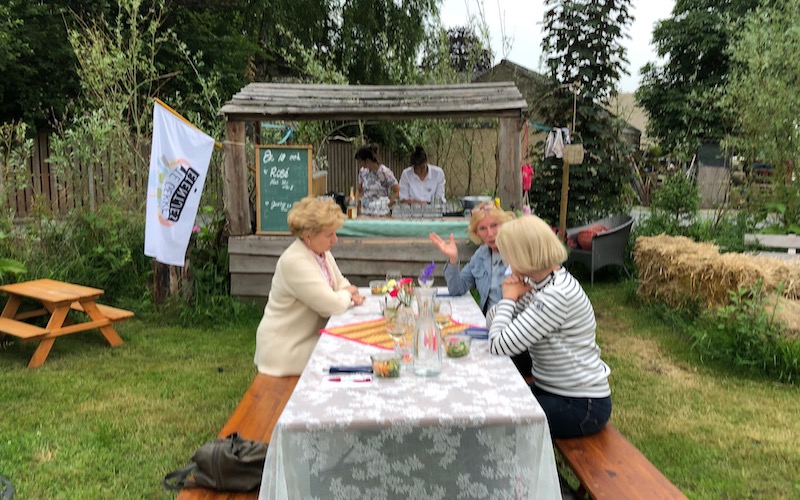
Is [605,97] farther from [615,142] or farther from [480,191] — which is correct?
[480,191]

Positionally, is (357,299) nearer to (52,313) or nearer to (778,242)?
(52,313)

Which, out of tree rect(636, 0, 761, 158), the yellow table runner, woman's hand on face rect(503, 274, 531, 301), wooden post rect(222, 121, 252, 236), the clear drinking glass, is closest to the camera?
woman's hand on face rect(503, 274, 531, 301)

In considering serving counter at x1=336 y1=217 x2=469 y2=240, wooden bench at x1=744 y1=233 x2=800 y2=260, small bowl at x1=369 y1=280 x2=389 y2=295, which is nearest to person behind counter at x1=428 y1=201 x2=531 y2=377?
small bowl at x1=369 y1=280 x2=389 y2=295

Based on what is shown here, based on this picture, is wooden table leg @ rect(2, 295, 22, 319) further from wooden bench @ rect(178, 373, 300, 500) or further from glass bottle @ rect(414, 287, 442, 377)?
glass bottle @ rect(414, 287, 442, 377)

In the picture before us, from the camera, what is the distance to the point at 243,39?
15.4 m

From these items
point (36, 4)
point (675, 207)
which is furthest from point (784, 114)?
point (36, 4)

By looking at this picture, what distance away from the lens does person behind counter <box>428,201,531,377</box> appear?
3959 millimetres

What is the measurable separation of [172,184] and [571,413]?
4.52 meters

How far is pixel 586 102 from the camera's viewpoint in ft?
32.4

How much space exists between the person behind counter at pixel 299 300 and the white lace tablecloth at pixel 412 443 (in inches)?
45.6

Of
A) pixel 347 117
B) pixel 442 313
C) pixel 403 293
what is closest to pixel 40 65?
pixel 347 117

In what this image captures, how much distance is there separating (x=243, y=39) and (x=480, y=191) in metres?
6.90

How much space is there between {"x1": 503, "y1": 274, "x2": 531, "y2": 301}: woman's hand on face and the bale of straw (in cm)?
322

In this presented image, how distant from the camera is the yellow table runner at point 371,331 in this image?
118 inches
